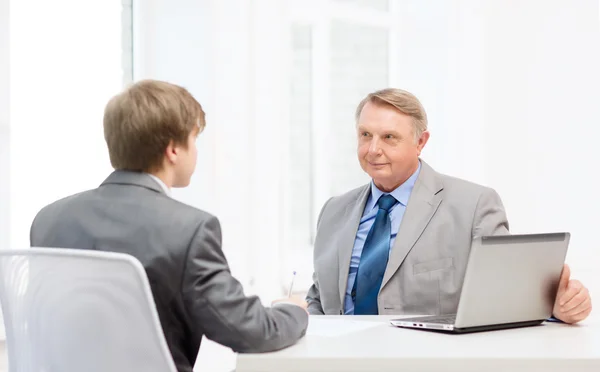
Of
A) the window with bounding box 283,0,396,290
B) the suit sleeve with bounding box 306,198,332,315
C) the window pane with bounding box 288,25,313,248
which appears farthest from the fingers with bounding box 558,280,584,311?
the window pane with bounding box 288,25,313,248

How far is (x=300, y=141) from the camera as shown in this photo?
14.7ft

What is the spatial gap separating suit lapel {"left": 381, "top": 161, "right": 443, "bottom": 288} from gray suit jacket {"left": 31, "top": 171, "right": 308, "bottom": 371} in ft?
2.96

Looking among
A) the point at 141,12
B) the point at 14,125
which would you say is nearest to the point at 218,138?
the point at 141,12

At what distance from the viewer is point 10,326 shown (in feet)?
5.44

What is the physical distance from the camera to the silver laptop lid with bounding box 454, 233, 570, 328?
1816mm

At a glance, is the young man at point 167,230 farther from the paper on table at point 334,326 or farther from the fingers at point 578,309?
the fingers at point 578,309

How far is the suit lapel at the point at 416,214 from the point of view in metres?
2.55

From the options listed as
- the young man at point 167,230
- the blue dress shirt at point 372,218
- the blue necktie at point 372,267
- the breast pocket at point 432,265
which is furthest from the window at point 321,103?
the young man at point 167,230

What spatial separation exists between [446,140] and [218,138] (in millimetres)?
1714

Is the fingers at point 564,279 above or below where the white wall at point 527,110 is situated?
below

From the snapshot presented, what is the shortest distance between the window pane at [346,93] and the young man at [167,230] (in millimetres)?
2869

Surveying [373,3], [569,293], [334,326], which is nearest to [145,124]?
[334,326]

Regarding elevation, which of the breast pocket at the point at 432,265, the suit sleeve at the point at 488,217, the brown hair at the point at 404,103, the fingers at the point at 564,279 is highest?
the brown hair at the point at 404,103

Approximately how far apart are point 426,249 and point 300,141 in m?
1.98
